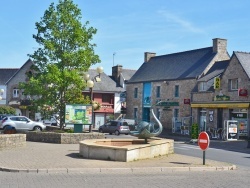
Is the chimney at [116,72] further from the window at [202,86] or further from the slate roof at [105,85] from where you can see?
the window at [202,86]

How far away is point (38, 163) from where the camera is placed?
531 inches

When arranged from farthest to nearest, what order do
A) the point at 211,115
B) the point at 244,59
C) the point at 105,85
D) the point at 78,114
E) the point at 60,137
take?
the point at 105,85 → the point at 211,115 → the point at 244,59 → the point at 78,114 → the point at 60,137

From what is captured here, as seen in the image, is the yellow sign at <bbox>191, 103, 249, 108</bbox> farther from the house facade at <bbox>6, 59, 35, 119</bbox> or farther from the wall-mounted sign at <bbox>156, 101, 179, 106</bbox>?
the house facade at <bbox>6, 59, 35, 119</bbox>

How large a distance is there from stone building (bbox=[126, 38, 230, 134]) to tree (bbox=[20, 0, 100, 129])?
18.0 m

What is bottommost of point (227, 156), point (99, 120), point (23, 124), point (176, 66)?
point (227, 156)

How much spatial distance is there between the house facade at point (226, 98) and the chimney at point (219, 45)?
3.63m

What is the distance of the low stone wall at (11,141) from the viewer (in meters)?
18.3

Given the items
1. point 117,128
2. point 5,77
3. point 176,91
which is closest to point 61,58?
point 117,128

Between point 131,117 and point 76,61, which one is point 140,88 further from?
point 76,61

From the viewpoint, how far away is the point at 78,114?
25156mm

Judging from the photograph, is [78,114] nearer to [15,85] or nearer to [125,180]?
[125,180]

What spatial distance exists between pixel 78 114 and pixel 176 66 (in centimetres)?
2536

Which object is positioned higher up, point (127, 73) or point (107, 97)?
point (127, 73)

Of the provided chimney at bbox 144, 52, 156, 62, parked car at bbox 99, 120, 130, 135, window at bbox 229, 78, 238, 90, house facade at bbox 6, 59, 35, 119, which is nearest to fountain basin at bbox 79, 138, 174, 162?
window at bbox 229, 78, 238, 90
